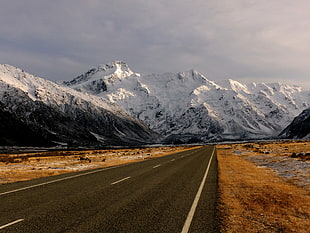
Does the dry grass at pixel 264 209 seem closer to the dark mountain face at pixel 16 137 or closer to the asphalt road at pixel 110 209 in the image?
the asphalt road at pixel 110 209

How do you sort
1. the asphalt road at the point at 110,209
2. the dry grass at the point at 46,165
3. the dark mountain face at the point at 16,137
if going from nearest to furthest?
the asphalt road at the point at 110,209, the dry grass at the point at 46,165, the dark mountain face at the point at 16,137

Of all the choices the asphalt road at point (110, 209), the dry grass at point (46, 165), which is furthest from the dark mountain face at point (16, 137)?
the asphalt road at point (110, 209)

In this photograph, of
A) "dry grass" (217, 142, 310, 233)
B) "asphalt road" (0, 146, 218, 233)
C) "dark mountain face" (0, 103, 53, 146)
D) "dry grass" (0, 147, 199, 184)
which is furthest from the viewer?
"dark mountain face" (0, 103, 53, 146)

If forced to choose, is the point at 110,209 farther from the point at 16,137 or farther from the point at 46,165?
the point at 16,137

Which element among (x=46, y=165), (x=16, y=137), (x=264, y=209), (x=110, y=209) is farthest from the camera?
(x=16, y=137)

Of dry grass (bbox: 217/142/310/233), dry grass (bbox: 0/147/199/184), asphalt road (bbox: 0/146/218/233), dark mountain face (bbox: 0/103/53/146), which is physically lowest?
dry grass (bbox: 0/147/199/184)

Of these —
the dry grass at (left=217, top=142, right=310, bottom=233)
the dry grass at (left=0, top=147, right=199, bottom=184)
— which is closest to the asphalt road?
the dry grass at (left=217, top=142, right=310, bottom=233)

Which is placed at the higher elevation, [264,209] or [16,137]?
[16,137]

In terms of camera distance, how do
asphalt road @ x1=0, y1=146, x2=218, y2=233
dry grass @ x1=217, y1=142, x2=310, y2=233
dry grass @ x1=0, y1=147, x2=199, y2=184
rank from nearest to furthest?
asphalt road @ x1=0, y1=146, x2=218, y2=233
dry grass @ x1=217, y1=142, x2=310, y2=233
dry grass @ x1=0, y1=147, x2=199, y2=184

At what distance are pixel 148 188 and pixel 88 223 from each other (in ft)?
21.7

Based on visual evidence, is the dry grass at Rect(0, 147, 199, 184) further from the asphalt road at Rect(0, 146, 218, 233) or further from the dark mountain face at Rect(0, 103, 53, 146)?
the dark mountain face at Rect(0, 103, 53, 146)

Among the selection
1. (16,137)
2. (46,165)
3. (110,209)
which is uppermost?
(16,137)

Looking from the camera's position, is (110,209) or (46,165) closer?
(110,209)

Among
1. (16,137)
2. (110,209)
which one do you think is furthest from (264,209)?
(16,137)
